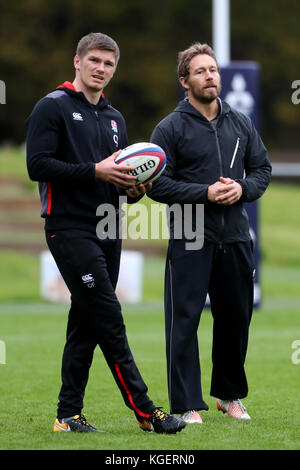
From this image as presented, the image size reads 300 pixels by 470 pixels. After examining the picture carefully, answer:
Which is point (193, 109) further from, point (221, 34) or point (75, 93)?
point (221, 34)

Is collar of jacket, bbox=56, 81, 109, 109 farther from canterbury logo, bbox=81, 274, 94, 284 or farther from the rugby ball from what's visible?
canterbury logo, bbox=81, 274, 94, 284

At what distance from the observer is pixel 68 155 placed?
5957mm

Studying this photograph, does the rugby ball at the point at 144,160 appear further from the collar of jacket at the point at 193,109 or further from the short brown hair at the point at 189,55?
the short brown hair at the point at 189,55

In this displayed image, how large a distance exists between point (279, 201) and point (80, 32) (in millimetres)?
13592

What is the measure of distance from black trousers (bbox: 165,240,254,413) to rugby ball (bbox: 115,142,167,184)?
0.61 meters

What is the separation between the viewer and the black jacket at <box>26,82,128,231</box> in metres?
5.80

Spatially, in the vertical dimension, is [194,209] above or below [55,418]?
above

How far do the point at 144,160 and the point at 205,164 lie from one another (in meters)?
0.61

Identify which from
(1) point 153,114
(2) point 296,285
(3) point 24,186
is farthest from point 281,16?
(2) point 296,285

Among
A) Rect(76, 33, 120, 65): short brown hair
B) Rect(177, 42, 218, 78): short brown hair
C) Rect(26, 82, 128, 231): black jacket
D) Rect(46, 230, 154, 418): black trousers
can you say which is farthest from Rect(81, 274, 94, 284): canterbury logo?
Rect(177, 42, 218, 78): short brown hair

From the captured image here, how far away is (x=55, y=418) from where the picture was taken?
22.0ft

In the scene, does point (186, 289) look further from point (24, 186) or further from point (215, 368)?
point (24, 186)

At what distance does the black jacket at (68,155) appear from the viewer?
5797 millimetres

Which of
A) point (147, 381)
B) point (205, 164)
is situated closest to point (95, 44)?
point (205, 164)
